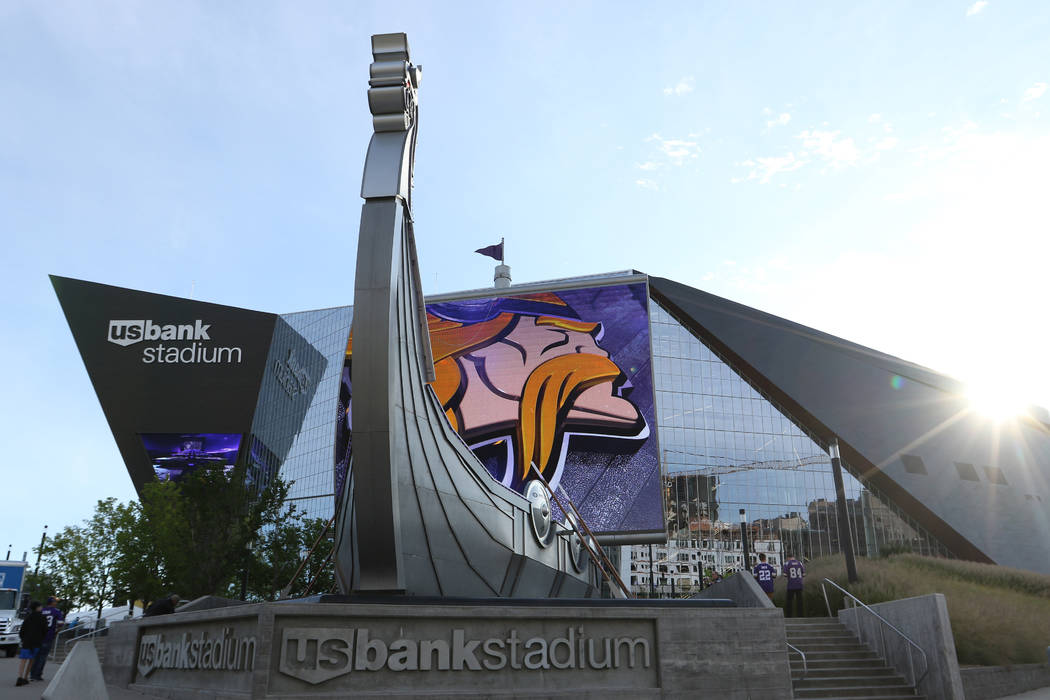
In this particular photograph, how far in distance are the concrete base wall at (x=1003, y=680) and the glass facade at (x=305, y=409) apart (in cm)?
4485

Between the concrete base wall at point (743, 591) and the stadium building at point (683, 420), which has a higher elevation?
the stadium building at point (683, 420)

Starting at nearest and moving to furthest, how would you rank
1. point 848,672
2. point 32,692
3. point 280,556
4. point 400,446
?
1. point 32,692
2. point 400,446
3. point 848,672
4. point 280,556

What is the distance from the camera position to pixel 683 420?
40.7 m

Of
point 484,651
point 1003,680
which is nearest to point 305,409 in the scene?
point 1003,680

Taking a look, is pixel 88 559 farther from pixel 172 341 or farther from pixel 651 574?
pixel 651 574

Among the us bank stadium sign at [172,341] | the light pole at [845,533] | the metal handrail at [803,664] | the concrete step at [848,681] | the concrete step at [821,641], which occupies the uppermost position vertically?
the us bank stadium sign at [172,341]

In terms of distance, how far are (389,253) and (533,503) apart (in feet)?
25.0

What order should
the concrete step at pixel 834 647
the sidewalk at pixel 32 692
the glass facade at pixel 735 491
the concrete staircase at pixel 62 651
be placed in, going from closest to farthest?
the sidewalk at pixel 32 692 → the concrete step at pixel 834 647 → the concrete staircase at pixel 62 651 → the glass facade at pixel 735 491

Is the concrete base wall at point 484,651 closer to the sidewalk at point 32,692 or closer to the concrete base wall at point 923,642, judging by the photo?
the sidewalk at point 32,692

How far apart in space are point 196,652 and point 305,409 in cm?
5752

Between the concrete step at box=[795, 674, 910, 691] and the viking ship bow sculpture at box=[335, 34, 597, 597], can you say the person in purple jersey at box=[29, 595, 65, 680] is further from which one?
the concrete step at box=[795, 674, 910, 691]

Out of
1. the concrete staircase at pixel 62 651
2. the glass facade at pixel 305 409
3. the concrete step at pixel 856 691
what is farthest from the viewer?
the glass facade at pixel 305 409

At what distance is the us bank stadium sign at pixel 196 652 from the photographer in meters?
10.0

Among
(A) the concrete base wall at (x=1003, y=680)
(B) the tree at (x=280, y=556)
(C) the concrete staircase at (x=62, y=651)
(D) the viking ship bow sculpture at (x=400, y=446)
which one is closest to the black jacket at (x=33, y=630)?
(D) the viking ship bow sculpture at (x=400, y=446)
